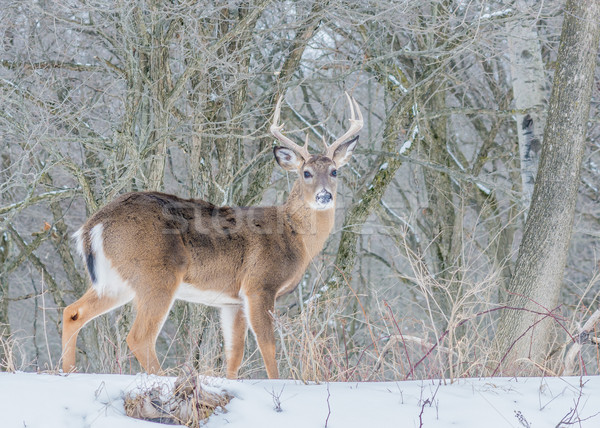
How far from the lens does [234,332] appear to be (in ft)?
22.7

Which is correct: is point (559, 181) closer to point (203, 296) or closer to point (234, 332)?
point (234, 332)

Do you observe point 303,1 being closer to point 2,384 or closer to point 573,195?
point 573,195

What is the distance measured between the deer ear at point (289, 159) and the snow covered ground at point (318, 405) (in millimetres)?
3545

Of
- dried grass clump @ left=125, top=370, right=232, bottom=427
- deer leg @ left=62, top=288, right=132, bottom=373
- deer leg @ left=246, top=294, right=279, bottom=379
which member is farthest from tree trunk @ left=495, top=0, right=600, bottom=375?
dried grass clump @ left=125, top=370, right=232, bottom=427

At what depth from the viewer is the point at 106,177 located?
29.2 ft

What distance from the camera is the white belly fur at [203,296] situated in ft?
20.9

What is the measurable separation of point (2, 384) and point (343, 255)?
7.11 meters

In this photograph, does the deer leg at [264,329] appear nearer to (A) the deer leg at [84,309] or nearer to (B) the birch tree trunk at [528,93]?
(A) the deer leg at [84,309]

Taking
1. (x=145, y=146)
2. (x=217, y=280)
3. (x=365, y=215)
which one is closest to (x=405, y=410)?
(x=217, y=280)

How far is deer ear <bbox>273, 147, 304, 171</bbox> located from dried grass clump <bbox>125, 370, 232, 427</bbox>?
12.9 feet

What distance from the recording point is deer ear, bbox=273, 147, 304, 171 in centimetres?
760

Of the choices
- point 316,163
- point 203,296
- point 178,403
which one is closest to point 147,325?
point 203,296

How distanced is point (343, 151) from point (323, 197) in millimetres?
923

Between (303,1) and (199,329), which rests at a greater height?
(303,1)
